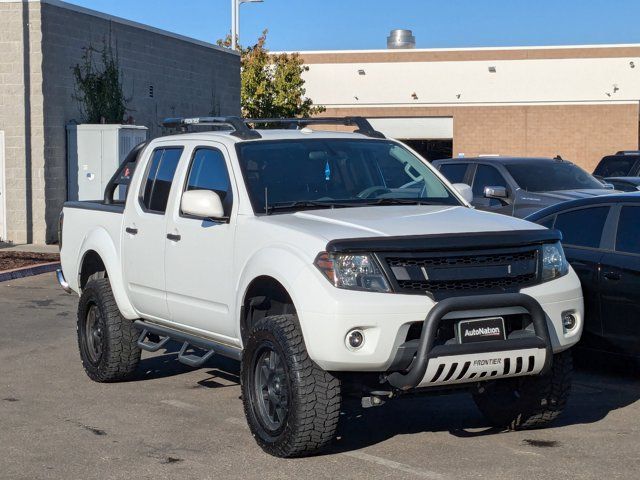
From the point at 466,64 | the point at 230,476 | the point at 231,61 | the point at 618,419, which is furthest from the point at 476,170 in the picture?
the point at 466,64

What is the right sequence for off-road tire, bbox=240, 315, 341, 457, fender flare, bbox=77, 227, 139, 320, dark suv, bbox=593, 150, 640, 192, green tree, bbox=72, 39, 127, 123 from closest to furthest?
off-road tire, bbox=240, 315, 341, 457 < fender flare, bbox=77, 227, 139, 320 < dark suv, bbox=593, 150, 640, 192 < green tree, bbox=72, 39, 127, 123

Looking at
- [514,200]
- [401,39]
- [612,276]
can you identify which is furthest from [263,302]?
[401,39]

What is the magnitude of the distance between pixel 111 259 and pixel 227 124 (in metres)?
1.54

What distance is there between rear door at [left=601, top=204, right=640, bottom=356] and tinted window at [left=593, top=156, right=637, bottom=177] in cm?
1479

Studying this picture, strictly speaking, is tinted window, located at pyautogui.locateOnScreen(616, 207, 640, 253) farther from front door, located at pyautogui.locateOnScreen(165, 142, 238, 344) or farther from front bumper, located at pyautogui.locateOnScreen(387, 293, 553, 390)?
front door, located at pyautogui.locateOnScreen(165, 142, 238, 344)

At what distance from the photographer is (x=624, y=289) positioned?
8969 millimetres

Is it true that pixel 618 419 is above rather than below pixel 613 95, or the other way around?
below

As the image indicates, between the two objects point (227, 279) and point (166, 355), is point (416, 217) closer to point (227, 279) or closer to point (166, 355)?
point (227, 279)

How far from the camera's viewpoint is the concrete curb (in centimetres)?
1719

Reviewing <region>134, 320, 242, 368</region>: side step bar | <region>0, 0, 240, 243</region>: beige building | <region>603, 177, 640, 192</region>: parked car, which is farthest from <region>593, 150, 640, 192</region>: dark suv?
<region>134, 320, 242, 368</region>: side step bar

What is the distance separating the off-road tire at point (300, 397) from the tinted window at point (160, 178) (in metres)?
2.22

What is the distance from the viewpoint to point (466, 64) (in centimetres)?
5262

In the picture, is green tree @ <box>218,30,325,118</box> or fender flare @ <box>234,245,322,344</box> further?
green tree @ <box>218,30,325,118</box>

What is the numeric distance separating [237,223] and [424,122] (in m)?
46.6
